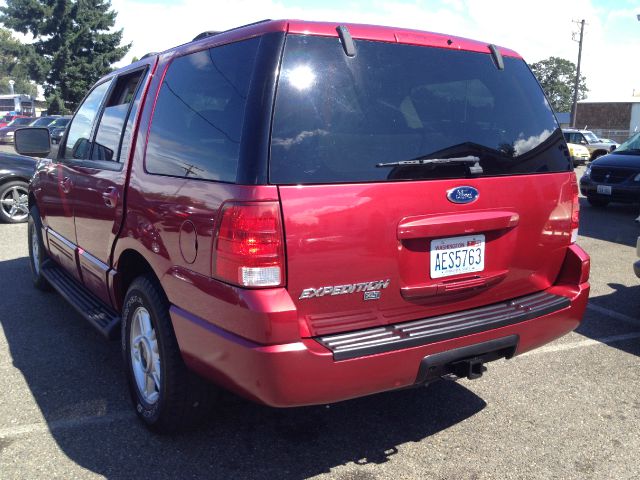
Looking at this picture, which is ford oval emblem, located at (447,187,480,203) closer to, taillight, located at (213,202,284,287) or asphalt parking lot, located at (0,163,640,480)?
taillight, located at (213,202,284,287)

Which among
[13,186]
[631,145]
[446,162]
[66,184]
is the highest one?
[446,162]

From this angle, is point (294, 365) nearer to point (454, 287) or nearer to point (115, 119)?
point (454, 287)

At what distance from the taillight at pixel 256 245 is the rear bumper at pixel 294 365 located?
263mm

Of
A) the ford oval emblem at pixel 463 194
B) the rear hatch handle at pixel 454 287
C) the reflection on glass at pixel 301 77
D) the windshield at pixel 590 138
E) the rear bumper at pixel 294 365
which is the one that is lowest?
the windshield at pixel 590 138

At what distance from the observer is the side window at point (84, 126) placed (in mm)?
4219

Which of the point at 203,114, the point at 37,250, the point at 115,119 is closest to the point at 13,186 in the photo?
the point at 37,250

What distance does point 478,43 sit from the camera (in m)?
3.07

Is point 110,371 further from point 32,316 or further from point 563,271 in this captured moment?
point 563,271

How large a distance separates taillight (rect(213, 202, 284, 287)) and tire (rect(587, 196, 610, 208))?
441 inches

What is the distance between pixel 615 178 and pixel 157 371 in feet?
36.0

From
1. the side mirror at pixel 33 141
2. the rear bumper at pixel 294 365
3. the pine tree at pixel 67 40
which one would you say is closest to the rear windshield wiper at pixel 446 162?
the rear bumper at pixel 294 365

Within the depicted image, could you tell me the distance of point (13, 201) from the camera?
31.7 ft

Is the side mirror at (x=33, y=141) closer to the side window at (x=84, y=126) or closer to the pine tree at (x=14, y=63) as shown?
the side window at (x=84, y=126)

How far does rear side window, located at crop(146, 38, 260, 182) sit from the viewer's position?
8.12 feet
